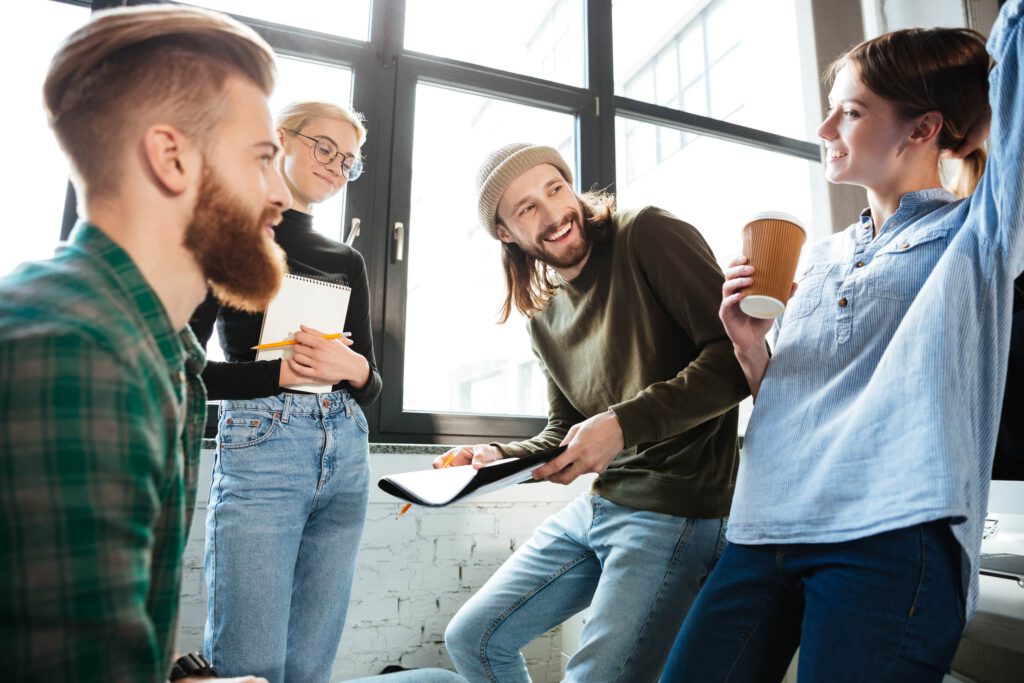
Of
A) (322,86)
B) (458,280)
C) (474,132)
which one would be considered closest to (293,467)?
(458,280)

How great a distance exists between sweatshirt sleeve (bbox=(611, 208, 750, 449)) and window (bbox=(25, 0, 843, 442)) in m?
0.61

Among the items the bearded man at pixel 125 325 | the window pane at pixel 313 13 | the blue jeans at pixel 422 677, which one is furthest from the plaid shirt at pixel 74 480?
the window pane at pixel 313 13

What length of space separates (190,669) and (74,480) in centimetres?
43

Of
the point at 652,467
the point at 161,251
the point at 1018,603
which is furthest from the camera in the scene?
the point at 652,467

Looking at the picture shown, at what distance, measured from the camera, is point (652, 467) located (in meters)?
1.32

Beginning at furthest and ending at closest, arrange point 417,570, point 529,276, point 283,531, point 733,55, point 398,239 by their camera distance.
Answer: point 733,55 → point 398,239 → point 417,570 → point 529,276 → point 283,531

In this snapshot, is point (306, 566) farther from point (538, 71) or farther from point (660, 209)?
point (538, 71)

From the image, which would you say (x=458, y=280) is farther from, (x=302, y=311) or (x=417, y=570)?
(x=302, y=311)

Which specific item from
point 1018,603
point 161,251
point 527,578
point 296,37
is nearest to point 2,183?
point 296,37

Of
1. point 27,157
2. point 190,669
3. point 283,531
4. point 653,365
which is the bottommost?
point 190,669

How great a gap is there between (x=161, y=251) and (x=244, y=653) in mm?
875

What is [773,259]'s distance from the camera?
101cm

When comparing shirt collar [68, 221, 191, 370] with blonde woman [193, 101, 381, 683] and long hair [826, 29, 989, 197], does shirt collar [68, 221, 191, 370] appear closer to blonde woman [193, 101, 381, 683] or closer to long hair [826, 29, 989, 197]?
blonde woman [193, 101, 381, 683]

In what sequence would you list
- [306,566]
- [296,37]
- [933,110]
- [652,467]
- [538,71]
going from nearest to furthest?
1. [933,110]
2. [652,467]
3. [306,566]
4. [296,37]
5. [538,71]
